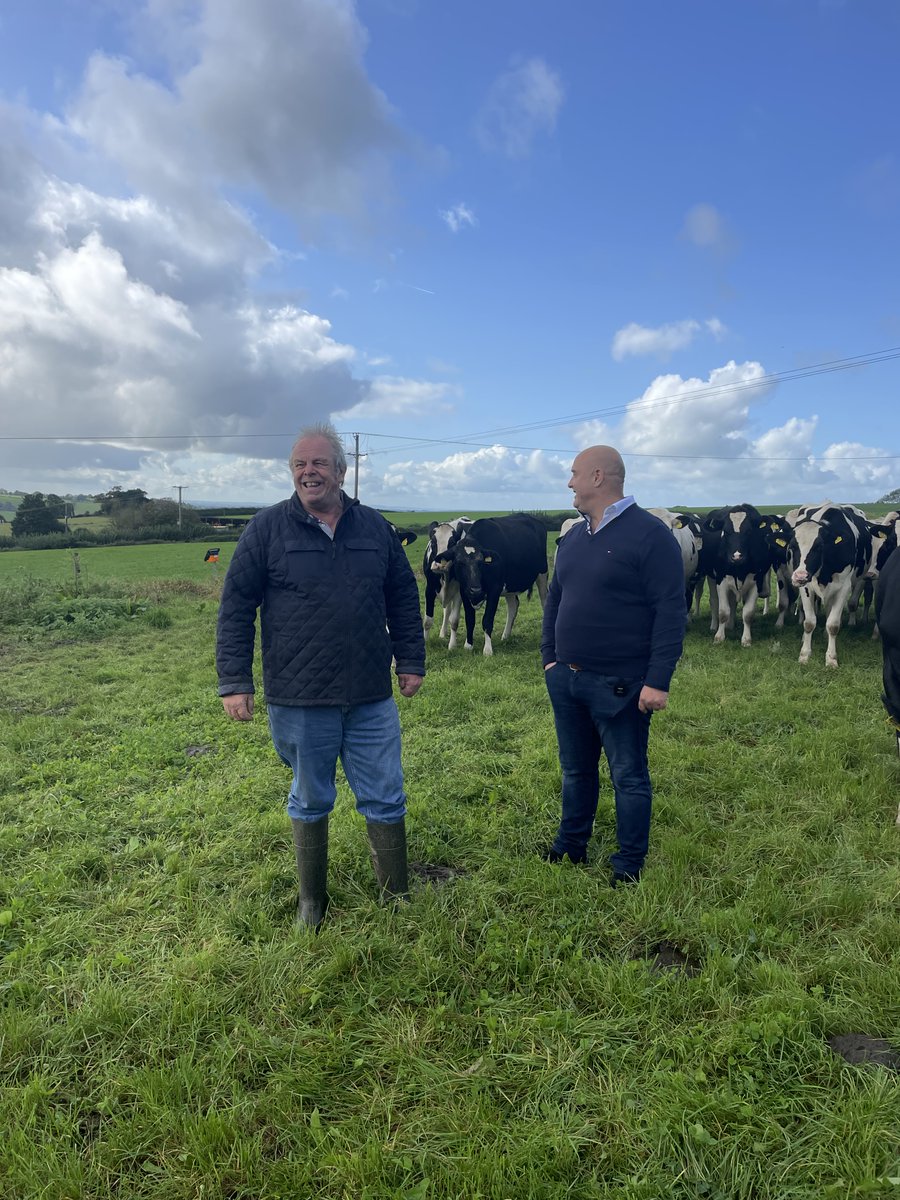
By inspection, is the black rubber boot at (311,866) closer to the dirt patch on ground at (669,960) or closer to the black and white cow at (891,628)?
the dirt patch on ground at (669,960)

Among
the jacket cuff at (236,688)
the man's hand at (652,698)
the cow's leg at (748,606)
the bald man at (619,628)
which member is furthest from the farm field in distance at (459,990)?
the cow's leg at (748,606)

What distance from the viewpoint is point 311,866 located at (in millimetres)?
3465

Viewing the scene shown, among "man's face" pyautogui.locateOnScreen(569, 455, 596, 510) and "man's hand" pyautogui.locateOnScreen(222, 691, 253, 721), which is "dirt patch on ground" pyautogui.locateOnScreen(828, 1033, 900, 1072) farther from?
"man's hand" pyautogui.locateOnScreen(222, 691, 253, 721)

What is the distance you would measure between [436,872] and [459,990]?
3.48 feet

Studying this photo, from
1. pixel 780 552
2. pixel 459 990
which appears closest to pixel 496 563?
pixel 780 552

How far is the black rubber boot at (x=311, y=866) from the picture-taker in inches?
135

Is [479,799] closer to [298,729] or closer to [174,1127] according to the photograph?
[298,729]

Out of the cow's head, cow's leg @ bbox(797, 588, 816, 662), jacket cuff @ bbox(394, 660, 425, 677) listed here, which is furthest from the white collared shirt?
cow's leg @ bbox(797, 588, 816, 662)

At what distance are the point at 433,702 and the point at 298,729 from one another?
4259 millimetres

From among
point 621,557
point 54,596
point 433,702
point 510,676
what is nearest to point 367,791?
point 621,557

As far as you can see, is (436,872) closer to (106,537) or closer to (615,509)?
(615,509)

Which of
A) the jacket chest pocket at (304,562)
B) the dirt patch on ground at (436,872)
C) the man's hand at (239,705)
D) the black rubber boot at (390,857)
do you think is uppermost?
the jacket chest pocket at (304,562)

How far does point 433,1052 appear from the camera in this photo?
2.61 meters

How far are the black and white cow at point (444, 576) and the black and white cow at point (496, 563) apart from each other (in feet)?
0.53
